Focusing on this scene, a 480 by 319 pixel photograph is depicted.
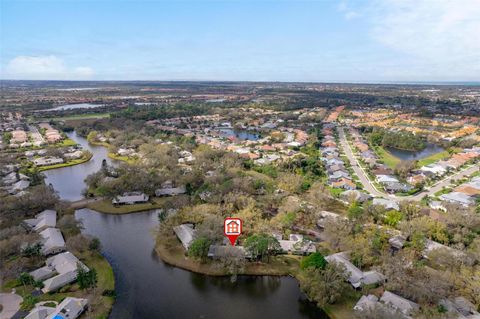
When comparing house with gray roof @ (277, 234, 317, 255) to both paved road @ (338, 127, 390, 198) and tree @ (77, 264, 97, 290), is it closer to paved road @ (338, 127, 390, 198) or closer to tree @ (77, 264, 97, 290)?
tree @ (77, 264, 97, 290)

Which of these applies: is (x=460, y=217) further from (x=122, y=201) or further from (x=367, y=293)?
(x=122, y=201)

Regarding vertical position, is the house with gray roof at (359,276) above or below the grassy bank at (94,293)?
above

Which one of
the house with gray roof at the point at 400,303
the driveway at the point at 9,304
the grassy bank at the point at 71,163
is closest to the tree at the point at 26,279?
the driveway at the point at 9,304

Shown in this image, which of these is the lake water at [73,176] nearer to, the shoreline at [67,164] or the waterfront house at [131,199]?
the shoreline at [67,164]

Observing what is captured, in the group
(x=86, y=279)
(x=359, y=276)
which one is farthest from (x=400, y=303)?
(x=86, y=279)

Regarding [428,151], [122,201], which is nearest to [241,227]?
[122,201]
